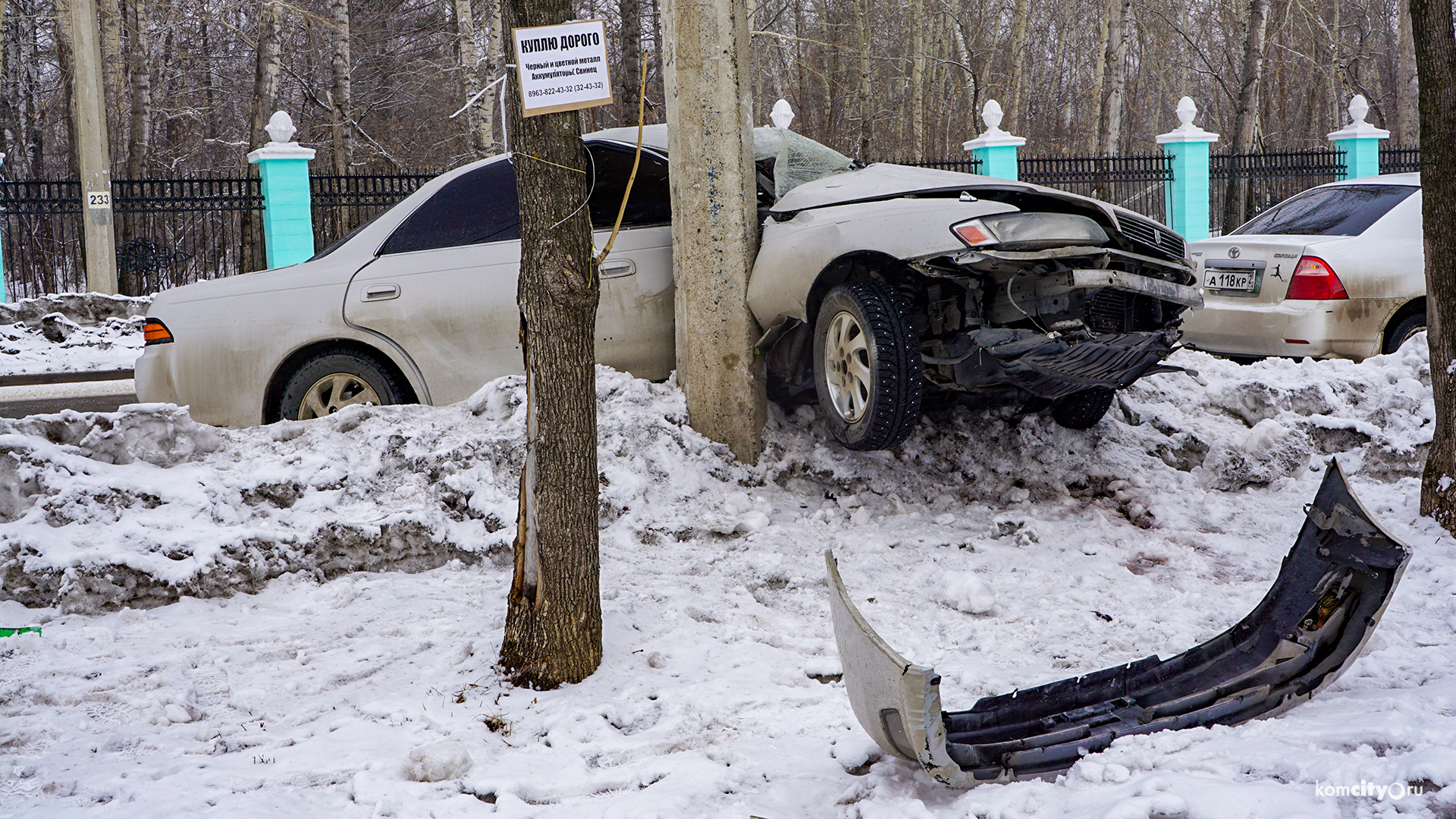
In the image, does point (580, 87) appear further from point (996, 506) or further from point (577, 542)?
point (996, 506)

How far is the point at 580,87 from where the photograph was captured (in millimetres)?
3320

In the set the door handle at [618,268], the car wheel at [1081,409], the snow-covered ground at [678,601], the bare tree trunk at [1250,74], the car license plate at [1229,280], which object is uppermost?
the bare tree trunk at [1250,74]

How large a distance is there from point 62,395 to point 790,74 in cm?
2305

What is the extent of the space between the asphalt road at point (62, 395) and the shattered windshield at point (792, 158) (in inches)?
202

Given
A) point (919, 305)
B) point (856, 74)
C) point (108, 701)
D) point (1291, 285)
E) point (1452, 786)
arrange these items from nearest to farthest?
1. point (1452, 786)
2. point (108, 701)
3. point (919, 305)
4. point (1291, 285)
5. point (856, 74)

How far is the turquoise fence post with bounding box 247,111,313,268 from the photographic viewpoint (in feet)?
43.3

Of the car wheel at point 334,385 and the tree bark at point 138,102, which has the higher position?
the tree bark at point 138,102

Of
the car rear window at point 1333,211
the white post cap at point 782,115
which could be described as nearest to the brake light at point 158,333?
the car rear window at point 1333,211

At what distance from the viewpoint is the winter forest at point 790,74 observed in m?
19.0

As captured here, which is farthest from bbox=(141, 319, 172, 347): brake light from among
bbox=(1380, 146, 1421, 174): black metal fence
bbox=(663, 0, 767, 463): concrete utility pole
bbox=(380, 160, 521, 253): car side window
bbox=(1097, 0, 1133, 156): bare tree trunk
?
bbox=(1097, 0, 1133, 156): bare tree trunk

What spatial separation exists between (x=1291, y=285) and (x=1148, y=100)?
29.0 meters

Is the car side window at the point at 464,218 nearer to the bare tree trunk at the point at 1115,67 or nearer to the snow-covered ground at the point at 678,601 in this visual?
the snow-covered ground at the point at 678,601

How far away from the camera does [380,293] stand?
5.52m

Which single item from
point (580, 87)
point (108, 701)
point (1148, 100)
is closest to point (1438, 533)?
point (580, 87)
